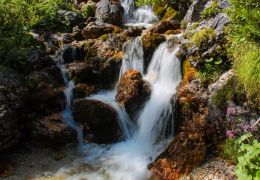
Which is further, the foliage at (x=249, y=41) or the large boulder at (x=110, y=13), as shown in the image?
the large boulder at (x=110, y=13)

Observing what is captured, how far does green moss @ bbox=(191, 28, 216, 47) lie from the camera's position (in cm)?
985

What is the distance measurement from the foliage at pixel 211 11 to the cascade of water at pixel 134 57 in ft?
7.36

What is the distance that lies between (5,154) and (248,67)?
6401 millimetres

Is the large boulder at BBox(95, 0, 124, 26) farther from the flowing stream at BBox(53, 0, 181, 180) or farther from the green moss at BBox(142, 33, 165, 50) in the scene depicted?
the green moss at BBox(142, 33, 165, 50)

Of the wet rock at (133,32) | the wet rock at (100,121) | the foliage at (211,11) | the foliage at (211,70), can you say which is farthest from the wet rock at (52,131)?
the foliage at (211,11)

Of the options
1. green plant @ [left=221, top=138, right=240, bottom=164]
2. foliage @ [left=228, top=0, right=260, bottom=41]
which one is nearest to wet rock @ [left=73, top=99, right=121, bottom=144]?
green plant @ [left=221, top=138, right=240, bottom=164]

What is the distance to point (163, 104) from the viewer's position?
10148 mm

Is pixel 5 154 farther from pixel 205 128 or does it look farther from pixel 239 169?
pixel 239 169

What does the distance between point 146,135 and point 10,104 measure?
3.75 m

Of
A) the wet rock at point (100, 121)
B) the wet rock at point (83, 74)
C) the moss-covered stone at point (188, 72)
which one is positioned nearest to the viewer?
the moss-covered stone at point (188, 72)

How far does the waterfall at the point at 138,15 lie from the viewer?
1647 cm

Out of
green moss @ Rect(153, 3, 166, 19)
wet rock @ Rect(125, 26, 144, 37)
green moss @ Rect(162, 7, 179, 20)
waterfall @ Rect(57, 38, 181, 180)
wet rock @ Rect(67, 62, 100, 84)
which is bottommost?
waterfall @ Rect(57, 38, 181, 180)

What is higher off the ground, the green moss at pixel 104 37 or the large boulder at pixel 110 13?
the large boulder at pixel 110 13

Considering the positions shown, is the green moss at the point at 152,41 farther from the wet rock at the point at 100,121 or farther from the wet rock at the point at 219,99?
the wet rock at the point at 219,99
